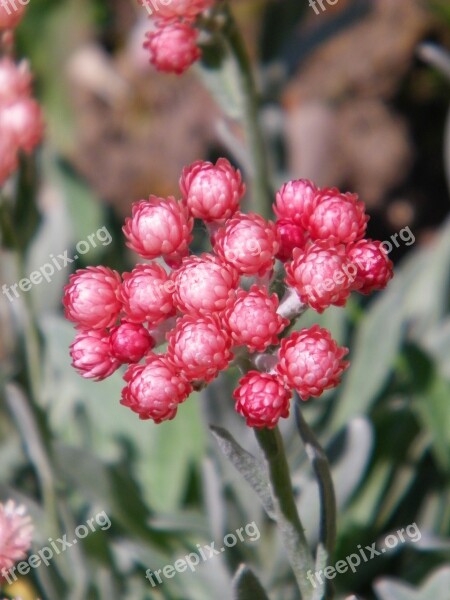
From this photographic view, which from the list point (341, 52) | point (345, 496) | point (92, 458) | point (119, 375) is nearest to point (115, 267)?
point (119, 375)

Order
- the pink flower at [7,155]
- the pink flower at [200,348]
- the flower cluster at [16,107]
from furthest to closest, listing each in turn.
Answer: the flower cluster at [16,107] < the pink flower at [7,155] < the pink flower at [200,348]

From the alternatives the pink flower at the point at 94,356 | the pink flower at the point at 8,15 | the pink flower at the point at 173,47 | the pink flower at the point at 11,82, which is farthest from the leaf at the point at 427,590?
the pink flower at the point at 8,15

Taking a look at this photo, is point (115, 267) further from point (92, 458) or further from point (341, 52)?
point (341, 52)

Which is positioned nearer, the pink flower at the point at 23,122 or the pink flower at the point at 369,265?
the pink flower at the point at 369,265

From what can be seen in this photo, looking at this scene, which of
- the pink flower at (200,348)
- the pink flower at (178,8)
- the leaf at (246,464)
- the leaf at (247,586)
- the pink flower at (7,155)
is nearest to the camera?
the pink flower at (200,348)

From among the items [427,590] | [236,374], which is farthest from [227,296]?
[427,590]

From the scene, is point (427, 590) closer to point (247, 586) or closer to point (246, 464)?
point (247, 586)

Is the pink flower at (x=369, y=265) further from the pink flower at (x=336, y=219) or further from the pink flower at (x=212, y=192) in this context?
the pink flower at (x=212, y=192)
